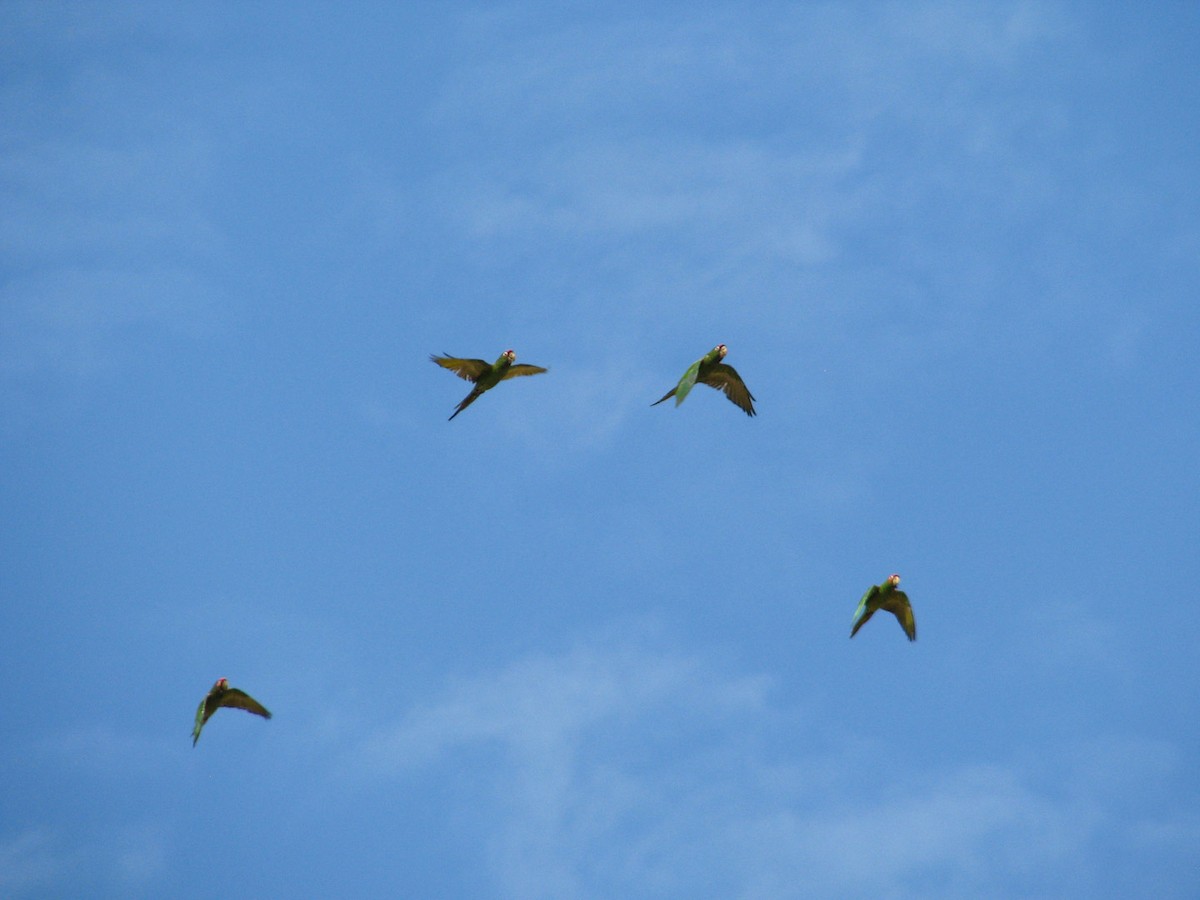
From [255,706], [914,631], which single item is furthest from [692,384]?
[255,706]

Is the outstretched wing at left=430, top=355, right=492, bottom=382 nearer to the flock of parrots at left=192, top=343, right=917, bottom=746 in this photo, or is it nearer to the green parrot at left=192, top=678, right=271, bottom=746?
the flock of parrots at left=192, top=343, right=917, bottom=746

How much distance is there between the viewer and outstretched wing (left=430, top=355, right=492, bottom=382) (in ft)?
123

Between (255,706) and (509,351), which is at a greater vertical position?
(509,351)

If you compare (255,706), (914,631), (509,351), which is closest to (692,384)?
(509,351)

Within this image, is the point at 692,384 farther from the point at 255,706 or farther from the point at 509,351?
the point at 255,706

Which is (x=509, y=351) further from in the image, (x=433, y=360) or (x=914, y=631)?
(x=914, y=631)

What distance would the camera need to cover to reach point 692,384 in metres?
37.3

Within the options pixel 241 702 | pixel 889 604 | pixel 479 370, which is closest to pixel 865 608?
pixel 889 604

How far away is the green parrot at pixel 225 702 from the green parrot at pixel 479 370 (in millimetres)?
10483

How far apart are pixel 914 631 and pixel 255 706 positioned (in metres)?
20.1

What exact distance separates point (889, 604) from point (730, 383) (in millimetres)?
8484

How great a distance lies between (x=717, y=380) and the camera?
127 ft

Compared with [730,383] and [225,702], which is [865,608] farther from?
[225,702]

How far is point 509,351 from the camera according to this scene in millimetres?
37969
